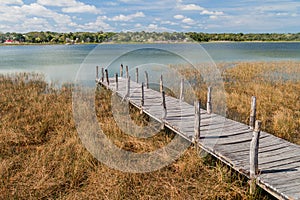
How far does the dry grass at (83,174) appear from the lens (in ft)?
15.8

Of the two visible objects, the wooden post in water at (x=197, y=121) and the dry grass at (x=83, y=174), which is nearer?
the dry grass at (x=83, y=174)

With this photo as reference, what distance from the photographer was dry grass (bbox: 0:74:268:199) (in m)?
4.83

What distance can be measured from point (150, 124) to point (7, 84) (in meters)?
10.7

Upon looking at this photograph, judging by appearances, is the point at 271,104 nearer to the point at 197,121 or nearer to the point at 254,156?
the point at 197,121

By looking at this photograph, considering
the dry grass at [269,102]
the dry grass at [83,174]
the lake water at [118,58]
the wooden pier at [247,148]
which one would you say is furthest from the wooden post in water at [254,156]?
the lake water at [118,58]

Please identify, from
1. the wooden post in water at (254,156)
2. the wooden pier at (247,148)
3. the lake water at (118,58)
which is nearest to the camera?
the wooden pier at (247,148)

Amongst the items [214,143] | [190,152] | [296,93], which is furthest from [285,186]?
[296,93]

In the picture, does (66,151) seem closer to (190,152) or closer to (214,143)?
(190,152)

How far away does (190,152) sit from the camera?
6.11m

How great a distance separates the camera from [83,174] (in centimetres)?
554

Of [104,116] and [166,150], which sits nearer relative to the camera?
[166,150]

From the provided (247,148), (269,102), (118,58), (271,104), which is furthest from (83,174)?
(118,58)

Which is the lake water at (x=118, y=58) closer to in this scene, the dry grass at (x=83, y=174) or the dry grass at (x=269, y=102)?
the dry grass at (x=269, y=102)

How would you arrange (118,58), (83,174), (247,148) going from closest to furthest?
(247,148)
(83,174)
(118,58)
